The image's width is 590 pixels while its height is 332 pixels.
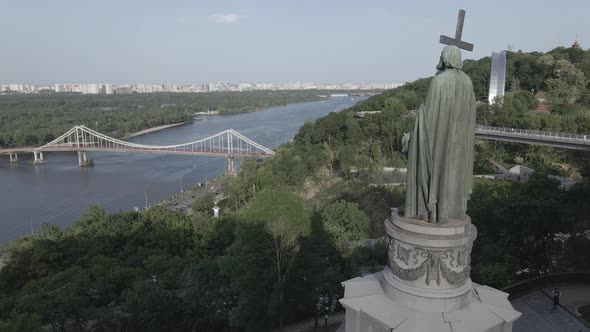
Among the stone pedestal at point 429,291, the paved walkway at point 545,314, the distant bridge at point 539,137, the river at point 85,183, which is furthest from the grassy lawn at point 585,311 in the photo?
the river at point 85,183

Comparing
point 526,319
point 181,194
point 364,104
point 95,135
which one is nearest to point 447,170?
point 526,319

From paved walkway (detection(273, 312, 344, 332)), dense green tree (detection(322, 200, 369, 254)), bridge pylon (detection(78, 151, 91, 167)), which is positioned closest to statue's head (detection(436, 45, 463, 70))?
paved walkway (detection(273, 312, 344, 332))

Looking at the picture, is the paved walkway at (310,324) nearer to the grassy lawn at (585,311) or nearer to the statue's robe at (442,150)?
the grassy lawn at (585,311)

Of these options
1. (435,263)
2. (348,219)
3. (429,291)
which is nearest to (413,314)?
(429,291)

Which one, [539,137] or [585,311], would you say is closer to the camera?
[585,311]

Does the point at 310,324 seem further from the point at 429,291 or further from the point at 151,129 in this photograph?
the point at 151,129
